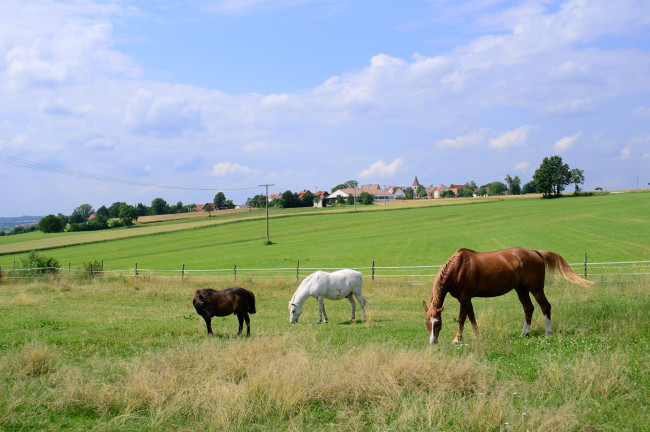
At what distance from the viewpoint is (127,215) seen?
9906cm

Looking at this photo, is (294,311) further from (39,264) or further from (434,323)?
(39,264)

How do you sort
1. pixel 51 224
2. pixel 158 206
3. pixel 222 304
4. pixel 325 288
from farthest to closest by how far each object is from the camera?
pixel 158 206
pixel 51 224
pixel 325 288
pixel 222 304

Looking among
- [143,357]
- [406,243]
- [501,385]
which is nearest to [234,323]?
[143,357]

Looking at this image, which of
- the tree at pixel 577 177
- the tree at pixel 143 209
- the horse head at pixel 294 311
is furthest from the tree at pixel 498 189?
the horse head at pixel 294 311

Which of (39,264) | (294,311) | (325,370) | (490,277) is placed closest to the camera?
(325,370)

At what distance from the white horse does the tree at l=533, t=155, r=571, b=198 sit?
315 feet

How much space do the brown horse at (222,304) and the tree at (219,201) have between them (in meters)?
138

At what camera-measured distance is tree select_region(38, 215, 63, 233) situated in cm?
9406

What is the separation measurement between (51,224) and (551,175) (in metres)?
103

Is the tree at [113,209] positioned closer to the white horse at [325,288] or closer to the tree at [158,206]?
the tree at [158,206]

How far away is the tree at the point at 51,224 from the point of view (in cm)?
9406

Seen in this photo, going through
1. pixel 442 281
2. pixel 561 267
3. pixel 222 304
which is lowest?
pixel 222 304

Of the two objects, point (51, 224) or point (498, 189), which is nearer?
point (51, 224)

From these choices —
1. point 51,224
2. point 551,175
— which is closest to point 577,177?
point 551,175
